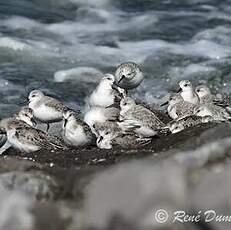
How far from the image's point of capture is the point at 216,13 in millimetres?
22500

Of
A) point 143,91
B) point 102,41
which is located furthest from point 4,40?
→ point 143,91

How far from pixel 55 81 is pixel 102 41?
3079mm

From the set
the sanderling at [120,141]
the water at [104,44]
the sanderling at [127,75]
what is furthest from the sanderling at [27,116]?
the water at [104,44]

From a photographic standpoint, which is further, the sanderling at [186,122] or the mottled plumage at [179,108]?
the mottled plumage at [179,108]

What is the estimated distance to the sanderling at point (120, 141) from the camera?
976 centimetres

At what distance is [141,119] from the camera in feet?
34.2

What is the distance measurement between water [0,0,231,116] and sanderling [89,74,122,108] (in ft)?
10.8

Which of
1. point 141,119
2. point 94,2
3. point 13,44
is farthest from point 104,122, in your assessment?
point 94,2

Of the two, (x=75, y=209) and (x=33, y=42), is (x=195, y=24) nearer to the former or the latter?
(x=33, y=42)

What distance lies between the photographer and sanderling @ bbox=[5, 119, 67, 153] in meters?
9.94

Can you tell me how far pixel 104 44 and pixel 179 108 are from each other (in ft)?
28.3

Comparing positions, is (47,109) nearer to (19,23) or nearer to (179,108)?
(179,108)

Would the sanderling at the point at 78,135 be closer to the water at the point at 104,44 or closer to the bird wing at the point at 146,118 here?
the bird wing at the point at 146,118

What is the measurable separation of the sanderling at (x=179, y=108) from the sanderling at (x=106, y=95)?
2.74 feet
